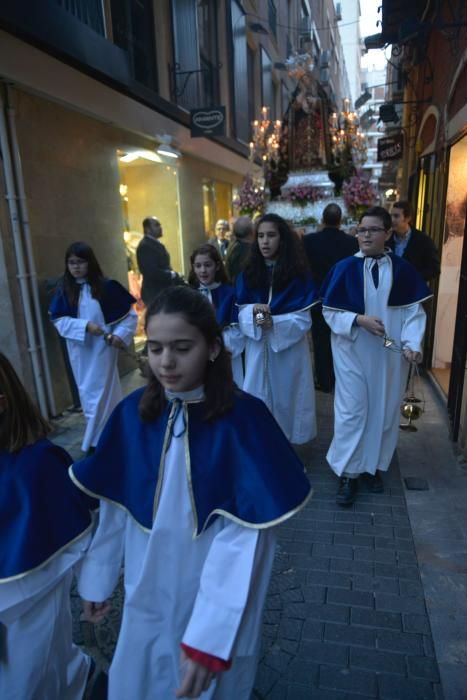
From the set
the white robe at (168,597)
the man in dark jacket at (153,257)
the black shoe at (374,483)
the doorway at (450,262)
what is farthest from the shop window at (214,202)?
the white robe at (168,597)

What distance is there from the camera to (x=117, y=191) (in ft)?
24.6

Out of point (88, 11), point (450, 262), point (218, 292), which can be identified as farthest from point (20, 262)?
point (450, 262)

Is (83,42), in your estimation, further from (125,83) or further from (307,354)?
(307,354)

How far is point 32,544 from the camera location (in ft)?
5.52

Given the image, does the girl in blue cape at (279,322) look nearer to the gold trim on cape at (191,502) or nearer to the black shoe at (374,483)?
the black shoe at (374,483)

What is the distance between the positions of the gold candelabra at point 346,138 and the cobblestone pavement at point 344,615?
343 inches

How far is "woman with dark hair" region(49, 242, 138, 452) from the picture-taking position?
4477 millimetres

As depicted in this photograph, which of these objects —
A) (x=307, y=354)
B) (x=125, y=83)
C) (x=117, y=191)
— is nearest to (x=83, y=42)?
(x=125, y=83)

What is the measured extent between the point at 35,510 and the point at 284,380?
2946mm

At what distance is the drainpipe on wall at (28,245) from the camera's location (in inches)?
201

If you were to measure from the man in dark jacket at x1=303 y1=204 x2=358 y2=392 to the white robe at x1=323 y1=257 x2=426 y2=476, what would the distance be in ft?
8.25

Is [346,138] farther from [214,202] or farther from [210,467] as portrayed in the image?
[210,467]

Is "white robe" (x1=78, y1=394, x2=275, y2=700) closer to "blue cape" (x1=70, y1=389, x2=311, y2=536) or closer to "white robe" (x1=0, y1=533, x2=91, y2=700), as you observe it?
"blue cape" (x1=70, y1=389, x2=311, y2=536)

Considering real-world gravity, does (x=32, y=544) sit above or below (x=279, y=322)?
below
